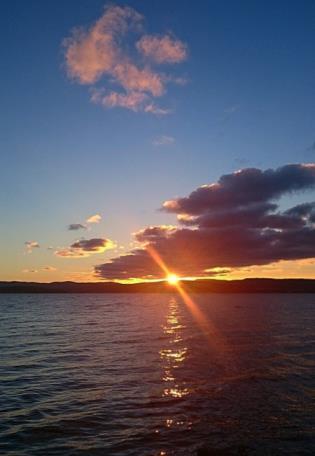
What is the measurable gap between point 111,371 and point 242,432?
17562 millimetres

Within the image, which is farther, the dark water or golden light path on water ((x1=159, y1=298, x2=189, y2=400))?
golden light path on water ((x1=159, y1=298, x2=189, y2=400))

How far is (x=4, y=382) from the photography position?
32.9 meters

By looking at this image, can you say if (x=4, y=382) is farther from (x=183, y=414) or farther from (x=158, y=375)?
(x=183, y=414)

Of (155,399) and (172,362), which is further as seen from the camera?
(172,362)

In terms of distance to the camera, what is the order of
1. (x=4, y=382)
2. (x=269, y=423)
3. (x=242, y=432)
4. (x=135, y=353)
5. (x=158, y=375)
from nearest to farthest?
(x=242, y=432)
(x=269, y=423)
(x=4, y=382)
(x=158, y=375)
(x=135, y=353)

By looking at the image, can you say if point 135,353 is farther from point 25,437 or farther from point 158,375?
point 25,437

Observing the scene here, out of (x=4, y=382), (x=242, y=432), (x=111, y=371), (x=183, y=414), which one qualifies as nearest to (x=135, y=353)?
(x=111, y=371)

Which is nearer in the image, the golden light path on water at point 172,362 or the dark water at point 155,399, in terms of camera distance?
the dark water at point 155,399

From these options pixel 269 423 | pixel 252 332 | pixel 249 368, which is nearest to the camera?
pixel 269 423

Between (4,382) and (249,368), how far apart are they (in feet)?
67.3

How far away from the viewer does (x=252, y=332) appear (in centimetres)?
7181

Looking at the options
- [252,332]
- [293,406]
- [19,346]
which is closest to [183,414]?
[293,406]

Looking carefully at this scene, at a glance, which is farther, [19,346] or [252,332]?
[252,332]

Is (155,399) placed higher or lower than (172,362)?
higher
